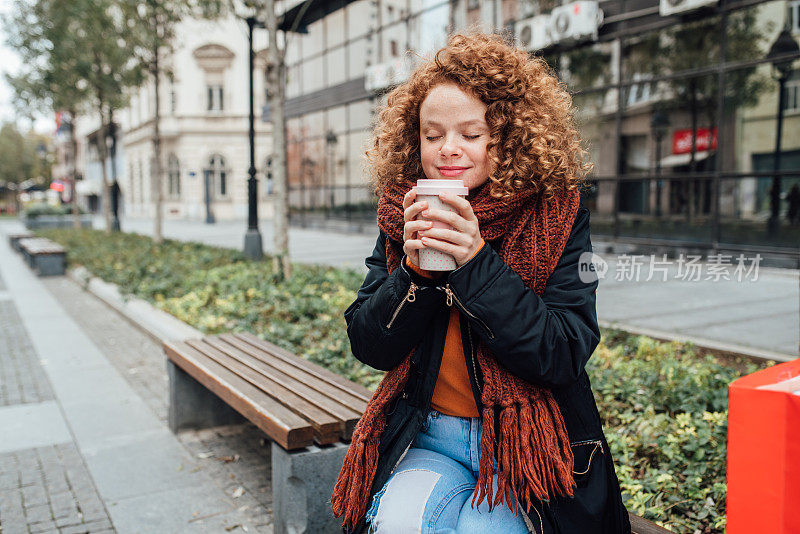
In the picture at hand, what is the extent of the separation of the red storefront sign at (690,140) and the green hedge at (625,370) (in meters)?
7.12

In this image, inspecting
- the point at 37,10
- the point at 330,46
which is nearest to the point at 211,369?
the point at 37,10

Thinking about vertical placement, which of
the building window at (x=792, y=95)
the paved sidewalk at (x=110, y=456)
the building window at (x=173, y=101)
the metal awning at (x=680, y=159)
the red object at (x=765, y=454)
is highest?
the building window at (x=173, y=101)

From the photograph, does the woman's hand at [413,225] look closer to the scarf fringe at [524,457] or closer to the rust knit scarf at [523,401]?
the rust knit scarf at [523,401]

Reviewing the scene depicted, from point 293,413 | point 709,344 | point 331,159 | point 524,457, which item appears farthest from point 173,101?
point 524,457

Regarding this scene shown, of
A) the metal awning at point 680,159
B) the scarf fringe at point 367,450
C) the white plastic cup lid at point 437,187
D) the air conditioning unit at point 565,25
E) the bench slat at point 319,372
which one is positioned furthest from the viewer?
the air conditioning unit at point 565,25

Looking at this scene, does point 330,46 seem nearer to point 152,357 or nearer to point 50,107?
point 50,107

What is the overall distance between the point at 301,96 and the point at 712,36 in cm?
1559

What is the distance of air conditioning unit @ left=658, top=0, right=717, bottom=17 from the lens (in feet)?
37.4

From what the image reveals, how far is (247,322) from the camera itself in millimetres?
6250

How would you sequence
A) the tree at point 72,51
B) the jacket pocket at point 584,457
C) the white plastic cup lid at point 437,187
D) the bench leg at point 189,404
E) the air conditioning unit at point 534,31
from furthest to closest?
the tree at point 72,51 < the air conditioning unit at point 534,31 < the bench leg at point 189,404 < the jacket pocket at point 584,457 < the white plastic cup lid at point 437,187

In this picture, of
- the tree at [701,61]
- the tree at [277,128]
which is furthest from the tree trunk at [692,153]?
the tree at [277,128]

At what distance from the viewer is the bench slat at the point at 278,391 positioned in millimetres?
2678

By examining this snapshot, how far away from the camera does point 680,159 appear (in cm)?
1262

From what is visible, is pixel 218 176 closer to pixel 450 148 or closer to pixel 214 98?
pixel 214 98
